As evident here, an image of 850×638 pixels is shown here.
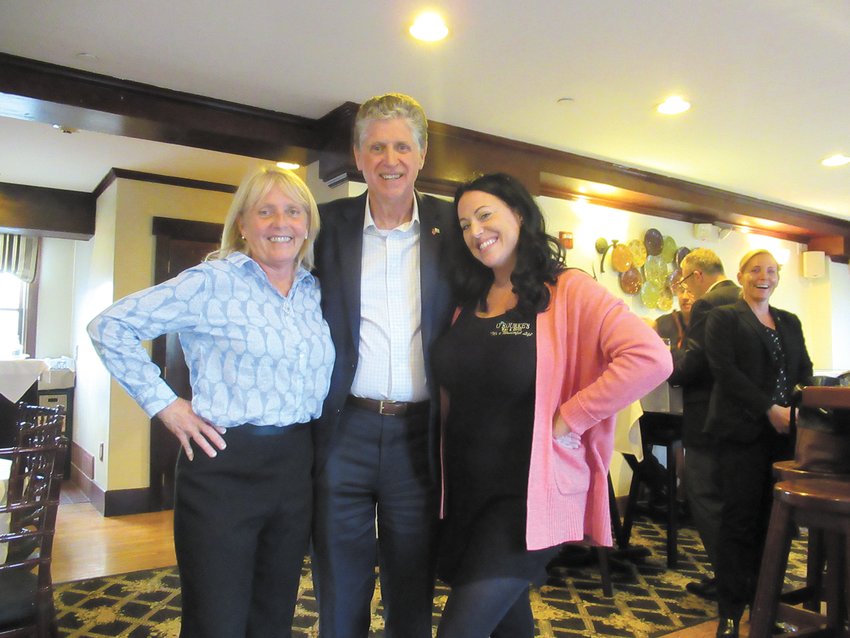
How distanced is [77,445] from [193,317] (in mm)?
5024

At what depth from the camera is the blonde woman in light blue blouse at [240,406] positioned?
1.47m

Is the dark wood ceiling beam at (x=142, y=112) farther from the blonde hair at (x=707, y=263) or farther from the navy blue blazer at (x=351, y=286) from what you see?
the blonde hair at (x=707, y=263)

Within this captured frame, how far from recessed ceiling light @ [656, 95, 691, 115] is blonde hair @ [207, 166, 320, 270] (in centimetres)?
234

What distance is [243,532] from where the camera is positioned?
1481 mm

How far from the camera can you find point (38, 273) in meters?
7.20

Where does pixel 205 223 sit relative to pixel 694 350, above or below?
above

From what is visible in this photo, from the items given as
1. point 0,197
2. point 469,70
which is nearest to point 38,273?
point 0,197

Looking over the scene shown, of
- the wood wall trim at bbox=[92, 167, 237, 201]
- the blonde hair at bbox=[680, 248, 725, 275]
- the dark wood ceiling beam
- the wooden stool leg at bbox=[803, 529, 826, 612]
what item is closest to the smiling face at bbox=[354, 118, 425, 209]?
the dark wood ceiling beam

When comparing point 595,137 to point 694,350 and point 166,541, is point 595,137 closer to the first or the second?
point 694,350

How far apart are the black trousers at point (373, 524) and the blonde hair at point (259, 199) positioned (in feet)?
1.60

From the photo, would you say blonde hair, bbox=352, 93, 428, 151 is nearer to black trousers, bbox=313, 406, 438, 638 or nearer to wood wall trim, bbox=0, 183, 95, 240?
black trousers, bbox=313, 406, 438, 638

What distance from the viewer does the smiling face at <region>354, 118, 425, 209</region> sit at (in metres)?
1.69

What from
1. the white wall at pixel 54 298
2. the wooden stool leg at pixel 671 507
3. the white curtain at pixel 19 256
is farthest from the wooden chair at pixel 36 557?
the white curtain at pixel 19 256

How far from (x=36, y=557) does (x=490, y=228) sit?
1.71 meters
